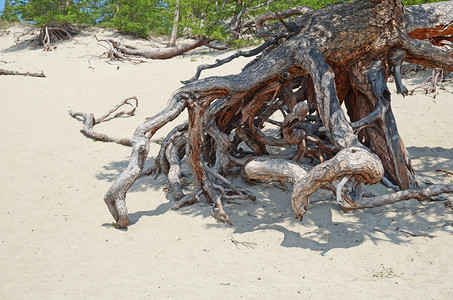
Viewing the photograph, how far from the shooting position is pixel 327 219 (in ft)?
15.8

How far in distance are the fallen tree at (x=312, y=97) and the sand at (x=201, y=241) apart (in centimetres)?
40

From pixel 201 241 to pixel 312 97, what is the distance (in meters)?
2.69

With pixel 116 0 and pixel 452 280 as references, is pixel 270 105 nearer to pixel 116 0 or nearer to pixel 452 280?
pixel 452 280

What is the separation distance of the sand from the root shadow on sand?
A: 15 millimetres

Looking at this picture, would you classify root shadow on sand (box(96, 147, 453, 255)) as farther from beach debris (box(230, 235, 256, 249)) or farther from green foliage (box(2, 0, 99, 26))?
green foliage (box(2, 0, 99, 26))

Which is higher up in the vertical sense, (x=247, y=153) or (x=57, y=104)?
(x=247, y=153)

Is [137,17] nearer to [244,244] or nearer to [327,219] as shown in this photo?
[327,219]

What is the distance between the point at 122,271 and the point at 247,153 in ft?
10.3

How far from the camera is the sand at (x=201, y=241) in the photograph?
143 inches

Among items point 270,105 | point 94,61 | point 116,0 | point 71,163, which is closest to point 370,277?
point 270,105

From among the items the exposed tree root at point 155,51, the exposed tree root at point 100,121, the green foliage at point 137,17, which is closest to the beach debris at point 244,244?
the exposed tree root at point 100,121

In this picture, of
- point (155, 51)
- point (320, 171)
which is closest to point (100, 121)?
point (320, 171)

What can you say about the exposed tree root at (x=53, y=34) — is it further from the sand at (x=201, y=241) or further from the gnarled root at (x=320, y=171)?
the gnarled root at (x=320, y=171)

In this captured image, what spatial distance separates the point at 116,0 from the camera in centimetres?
2419
